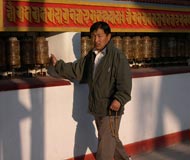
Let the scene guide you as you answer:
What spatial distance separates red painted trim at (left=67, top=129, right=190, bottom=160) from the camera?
22.0 feet

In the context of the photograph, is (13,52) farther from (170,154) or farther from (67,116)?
(170,154)

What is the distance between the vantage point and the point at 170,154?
22.8ft

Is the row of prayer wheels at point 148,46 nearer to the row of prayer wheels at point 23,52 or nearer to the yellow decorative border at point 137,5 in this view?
the yellow decorative border at point 137,5

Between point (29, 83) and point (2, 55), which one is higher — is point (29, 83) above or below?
below

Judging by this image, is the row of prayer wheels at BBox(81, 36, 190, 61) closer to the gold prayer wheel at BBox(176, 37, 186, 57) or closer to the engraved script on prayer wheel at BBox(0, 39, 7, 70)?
the gold prayer wheel at BBox(176, 37, 186, 57)

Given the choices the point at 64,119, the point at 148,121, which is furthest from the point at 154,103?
the point at 64,119

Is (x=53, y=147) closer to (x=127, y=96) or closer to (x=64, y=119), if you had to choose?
(x=64, y=119)

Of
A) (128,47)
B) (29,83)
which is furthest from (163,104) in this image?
(29,83)

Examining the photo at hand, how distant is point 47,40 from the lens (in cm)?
606

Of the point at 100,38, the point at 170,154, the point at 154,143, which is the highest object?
the point at 100,38

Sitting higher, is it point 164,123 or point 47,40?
point 47,40

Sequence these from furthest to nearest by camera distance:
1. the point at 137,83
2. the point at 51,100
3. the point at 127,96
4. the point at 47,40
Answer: the point at 137,83
the point at 47,40
the point at 51,100
the point at 127,96

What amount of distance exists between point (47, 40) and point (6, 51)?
62 cm

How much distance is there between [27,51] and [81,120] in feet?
3.37
